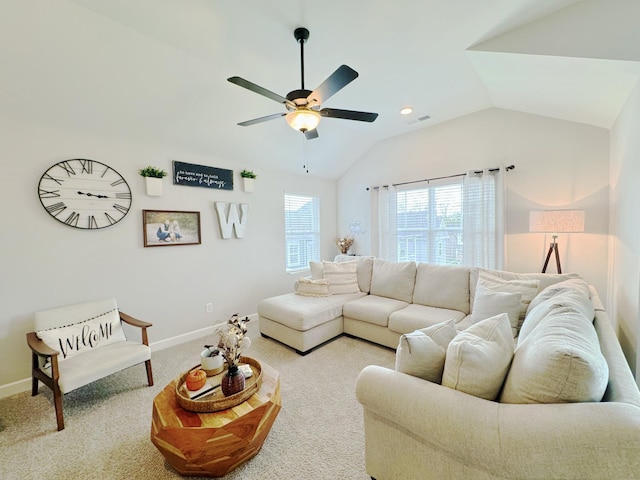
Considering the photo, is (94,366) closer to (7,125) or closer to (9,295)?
(9,295)

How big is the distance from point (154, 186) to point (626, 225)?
4717mm

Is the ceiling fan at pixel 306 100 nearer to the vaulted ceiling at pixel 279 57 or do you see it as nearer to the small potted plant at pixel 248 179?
the vaulted ceiling at pixel 279 57

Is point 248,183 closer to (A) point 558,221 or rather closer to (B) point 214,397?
(B) point 214,397

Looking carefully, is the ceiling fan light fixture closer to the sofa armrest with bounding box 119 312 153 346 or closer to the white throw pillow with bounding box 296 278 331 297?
the white throw pillow with bounding box 296 278 331 297

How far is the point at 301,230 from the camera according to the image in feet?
16.5

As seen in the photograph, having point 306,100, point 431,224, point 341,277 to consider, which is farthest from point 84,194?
point 431,224

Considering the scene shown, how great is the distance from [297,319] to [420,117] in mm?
3339

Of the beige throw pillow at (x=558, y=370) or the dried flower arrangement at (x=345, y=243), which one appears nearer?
the beige throw pillow at (x=558, y=370)

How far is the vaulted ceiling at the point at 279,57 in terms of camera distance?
6.10 ft

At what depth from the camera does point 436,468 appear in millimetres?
1148

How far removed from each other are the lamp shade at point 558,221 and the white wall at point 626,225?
0.97 feet

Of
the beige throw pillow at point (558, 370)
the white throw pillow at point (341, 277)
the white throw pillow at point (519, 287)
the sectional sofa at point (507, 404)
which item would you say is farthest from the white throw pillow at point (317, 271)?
the beige throw pillow at point (558, 370)

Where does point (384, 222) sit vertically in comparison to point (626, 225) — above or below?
above

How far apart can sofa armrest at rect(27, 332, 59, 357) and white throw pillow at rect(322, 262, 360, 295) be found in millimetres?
2788
